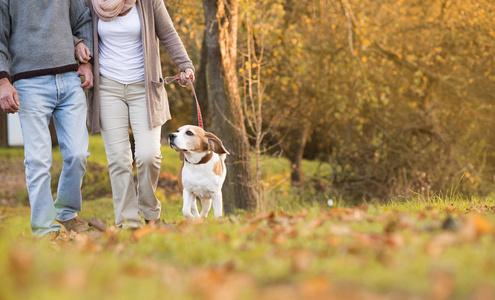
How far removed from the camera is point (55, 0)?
504 centimetres

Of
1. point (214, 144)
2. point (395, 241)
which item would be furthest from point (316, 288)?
point (214, 144)

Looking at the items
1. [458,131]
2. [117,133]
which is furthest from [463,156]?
[117,133]

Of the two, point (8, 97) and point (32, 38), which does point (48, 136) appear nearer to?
point (8, 97)

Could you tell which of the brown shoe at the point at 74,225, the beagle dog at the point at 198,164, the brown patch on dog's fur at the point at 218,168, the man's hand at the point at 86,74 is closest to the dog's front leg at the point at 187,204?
the beagle dog at the point at 198,164

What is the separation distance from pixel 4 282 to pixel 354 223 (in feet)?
7.11

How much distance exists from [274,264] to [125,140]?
117 inches

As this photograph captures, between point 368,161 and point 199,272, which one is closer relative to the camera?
point 199,272

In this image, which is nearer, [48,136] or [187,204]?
[48,136]

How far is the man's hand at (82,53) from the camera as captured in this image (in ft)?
17.0

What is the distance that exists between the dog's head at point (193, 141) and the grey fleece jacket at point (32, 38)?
120 cm

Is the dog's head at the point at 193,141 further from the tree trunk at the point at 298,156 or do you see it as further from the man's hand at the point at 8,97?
the tree trunk at the point at 298,156

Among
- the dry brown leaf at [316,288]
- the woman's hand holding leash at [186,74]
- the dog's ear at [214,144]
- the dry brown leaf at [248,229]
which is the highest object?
the woman's hand holding leash at [186,74]

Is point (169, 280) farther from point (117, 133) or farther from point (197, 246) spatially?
point (117, 133)

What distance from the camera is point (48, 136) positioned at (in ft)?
16.6
